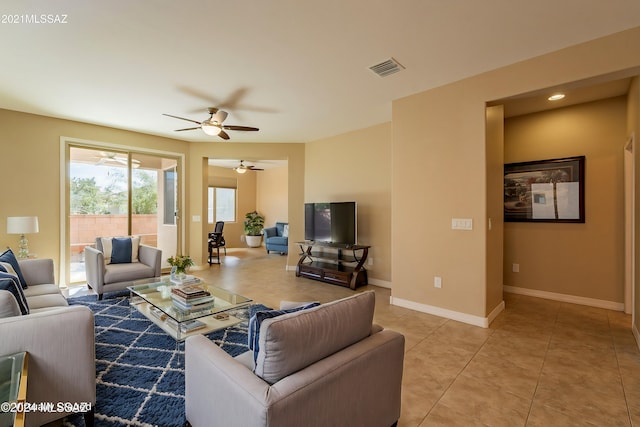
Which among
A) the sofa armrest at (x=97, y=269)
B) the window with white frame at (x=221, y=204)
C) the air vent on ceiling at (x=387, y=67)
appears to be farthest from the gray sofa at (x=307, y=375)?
the window with white frame at (x=221, y=204)

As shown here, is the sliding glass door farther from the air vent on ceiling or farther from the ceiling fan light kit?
the air vent on ceiling

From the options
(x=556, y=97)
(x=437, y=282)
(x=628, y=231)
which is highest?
(x=556, y=97)

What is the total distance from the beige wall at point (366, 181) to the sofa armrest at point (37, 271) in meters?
4.29

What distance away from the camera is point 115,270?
4.01 m

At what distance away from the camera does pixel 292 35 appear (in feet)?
8.12

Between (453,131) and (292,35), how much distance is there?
2103 mm

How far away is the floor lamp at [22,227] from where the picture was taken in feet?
12.5

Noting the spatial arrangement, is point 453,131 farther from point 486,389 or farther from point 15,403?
point 15,403

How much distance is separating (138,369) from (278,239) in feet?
20.0

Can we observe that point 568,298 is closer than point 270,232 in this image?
Yes

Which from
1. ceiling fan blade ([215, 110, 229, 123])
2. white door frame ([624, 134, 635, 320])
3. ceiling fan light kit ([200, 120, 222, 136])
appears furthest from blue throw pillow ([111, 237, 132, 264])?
white door frame ([624, 134, 635, 320])

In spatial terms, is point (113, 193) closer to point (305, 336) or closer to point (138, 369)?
point (138, 369)

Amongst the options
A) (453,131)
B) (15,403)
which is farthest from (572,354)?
(15,403)

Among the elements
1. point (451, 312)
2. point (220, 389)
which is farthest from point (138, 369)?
point (451, 312)
